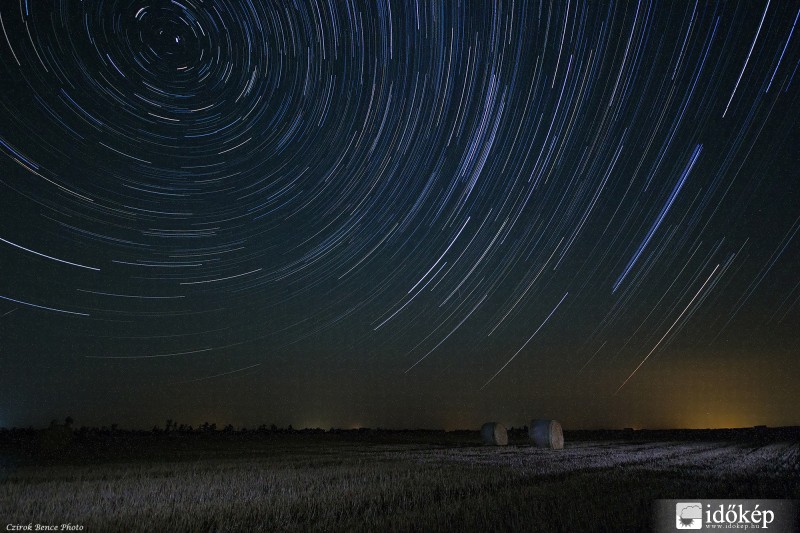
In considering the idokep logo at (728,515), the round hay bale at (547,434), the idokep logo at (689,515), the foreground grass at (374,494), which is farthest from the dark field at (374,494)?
the round hay bale at (547,434)

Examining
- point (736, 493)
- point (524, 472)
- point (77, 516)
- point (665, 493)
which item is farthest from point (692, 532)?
point (77, 516)

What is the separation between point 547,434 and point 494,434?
17.1ft

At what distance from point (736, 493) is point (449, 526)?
6873 millimetres

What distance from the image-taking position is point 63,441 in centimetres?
2855

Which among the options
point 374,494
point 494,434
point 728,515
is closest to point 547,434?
point 494,434

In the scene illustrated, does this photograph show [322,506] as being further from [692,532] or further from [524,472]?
[524,472]

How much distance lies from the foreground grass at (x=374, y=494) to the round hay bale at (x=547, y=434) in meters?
11.3

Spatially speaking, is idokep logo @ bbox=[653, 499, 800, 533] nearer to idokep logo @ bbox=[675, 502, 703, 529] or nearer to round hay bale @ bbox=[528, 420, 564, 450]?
idokep logo @ bbox=[675, 502, 703, 529]

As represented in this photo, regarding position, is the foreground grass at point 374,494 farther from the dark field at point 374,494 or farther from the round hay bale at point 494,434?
the round hay bale at point 494,434

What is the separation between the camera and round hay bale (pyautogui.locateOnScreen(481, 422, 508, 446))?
33969 millimetres

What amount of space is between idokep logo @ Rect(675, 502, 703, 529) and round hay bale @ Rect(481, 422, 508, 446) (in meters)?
24.8

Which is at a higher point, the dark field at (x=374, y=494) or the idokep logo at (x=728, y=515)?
the idokep logo at (x=728, y=515)

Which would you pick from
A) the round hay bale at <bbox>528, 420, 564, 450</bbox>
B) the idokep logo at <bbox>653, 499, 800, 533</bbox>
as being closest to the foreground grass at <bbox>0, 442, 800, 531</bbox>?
the idokep logo at <bbox>653, 499, 800, 533</bbox>

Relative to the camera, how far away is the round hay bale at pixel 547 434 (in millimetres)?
29406
